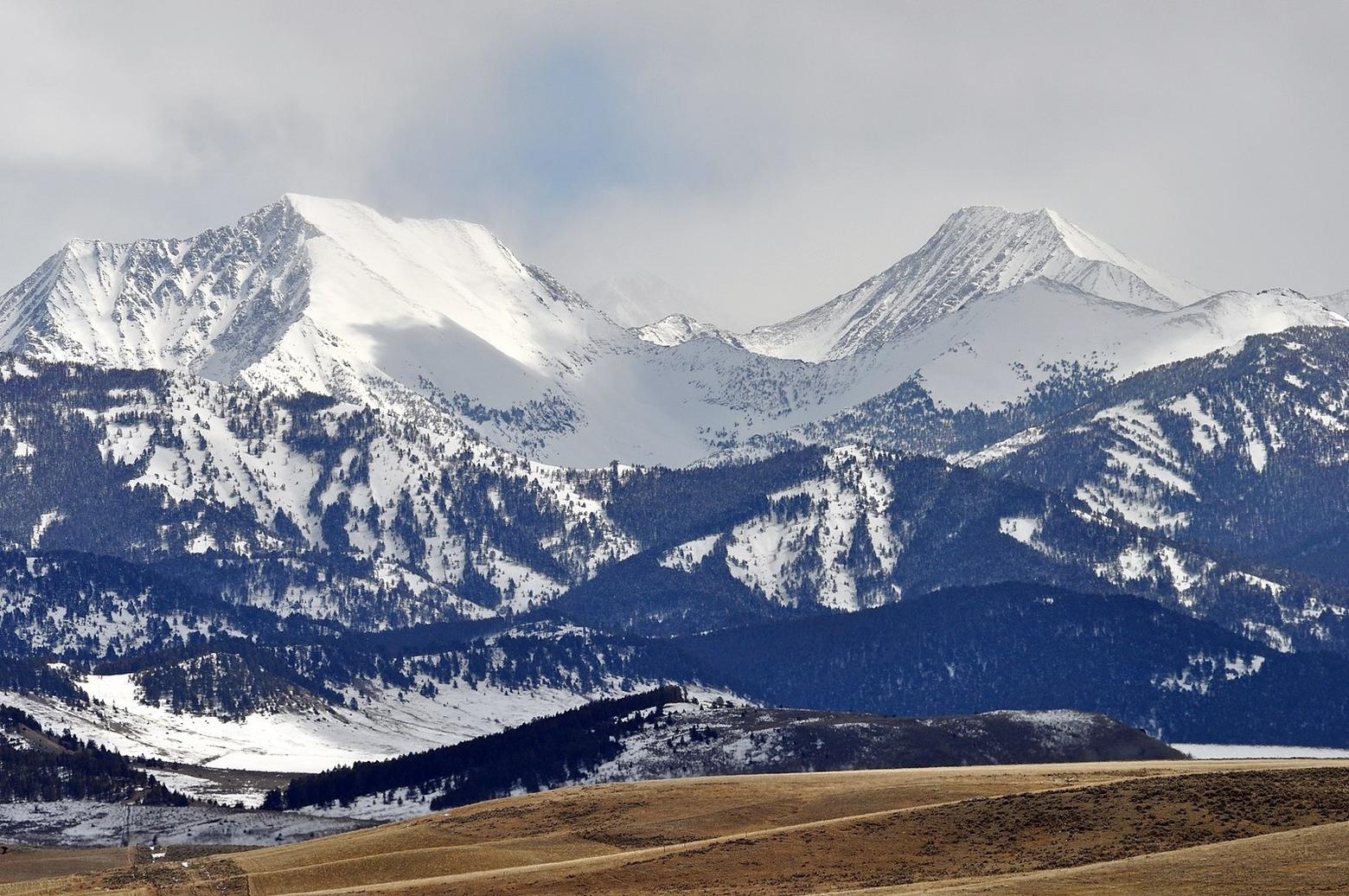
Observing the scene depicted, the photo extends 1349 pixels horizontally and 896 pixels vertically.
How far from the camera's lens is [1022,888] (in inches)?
4926

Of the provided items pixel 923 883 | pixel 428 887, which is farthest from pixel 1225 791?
pixel 428 887

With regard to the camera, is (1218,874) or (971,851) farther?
(971,851)

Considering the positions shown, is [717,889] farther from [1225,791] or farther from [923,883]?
[1225,791]

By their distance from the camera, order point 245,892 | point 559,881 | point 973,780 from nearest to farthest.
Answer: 1. point 559,881
2. point 245,892
3. point 973,780

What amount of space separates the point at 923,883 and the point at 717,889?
60.0 feet

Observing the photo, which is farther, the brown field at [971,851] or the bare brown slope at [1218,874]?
the brown field at [971,851]

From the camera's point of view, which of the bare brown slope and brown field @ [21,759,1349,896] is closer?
the bare brown slope

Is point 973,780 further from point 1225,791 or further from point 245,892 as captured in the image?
point 245,892

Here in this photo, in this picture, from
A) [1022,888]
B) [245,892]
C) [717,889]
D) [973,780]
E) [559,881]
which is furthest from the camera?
[973,780]

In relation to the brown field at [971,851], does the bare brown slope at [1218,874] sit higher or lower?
lower

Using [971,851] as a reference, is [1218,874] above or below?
below

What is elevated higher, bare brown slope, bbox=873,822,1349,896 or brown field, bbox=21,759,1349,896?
brown field, bbox=21,759,1349,896

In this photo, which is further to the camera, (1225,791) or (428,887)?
(428,887)

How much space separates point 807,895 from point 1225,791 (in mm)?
34964
